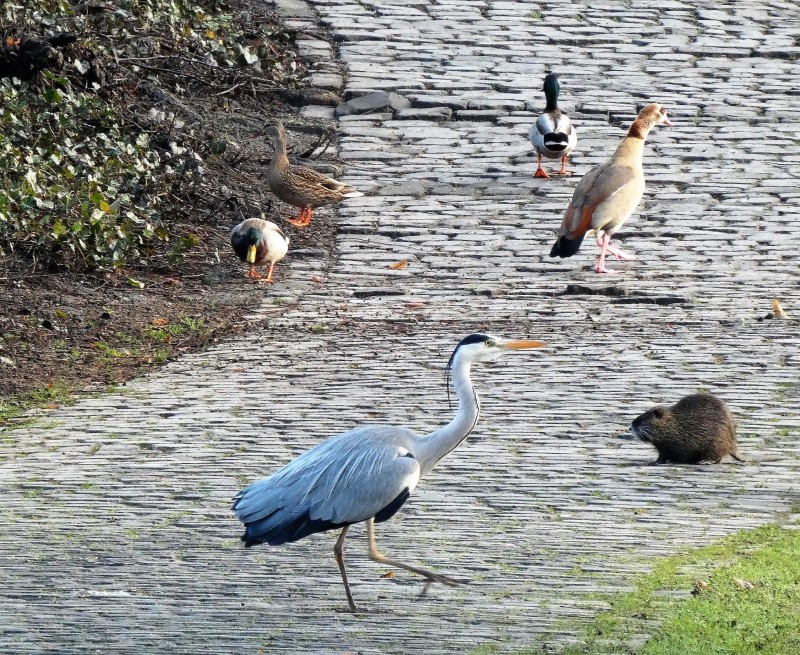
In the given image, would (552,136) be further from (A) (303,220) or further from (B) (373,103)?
(B) (373,103)

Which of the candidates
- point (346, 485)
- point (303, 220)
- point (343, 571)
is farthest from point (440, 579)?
point (303, 220)

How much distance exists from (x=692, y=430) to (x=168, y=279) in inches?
245

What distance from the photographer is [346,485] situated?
22.0 ft

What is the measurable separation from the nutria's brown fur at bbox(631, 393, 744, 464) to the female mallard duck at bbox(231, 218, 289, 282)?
5.19 metres

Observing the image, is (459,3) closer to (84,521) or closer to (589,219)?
(589,219)

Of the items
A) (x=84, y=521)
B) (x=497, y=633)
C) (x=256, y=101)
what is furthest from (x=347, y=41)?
(x=497, y=633)

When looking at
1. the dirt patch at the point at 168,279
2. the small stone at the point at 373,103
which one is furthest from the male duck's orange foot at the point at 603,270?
the small stone at the point at 373,103

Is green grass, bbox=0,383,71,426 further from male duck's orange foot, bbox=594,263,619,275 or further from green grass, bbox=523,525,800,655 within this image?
male duck's orange foot, bbox=594,263,619,275

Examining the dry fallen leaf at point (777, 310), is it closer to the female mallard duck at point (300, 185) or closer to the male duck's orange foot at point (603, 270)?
the male duck's orange foot at point (603, 270)

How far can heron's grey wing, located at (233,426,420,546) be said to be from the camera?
6.62 m

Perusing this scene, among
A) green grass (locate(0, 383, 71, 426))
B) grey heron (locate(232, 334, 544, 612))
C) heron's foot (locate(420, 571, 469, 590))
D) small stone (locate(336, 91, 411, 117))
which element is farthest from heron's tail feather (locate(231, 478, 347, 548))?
small stone (locate(336, 91, 411, 117))

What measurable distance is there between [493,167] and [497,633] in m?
11.1

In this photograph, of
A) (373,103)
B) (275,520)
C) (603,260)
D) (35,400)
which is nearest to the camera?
(275,520)

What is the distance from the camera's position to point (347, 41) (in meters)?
20.5
